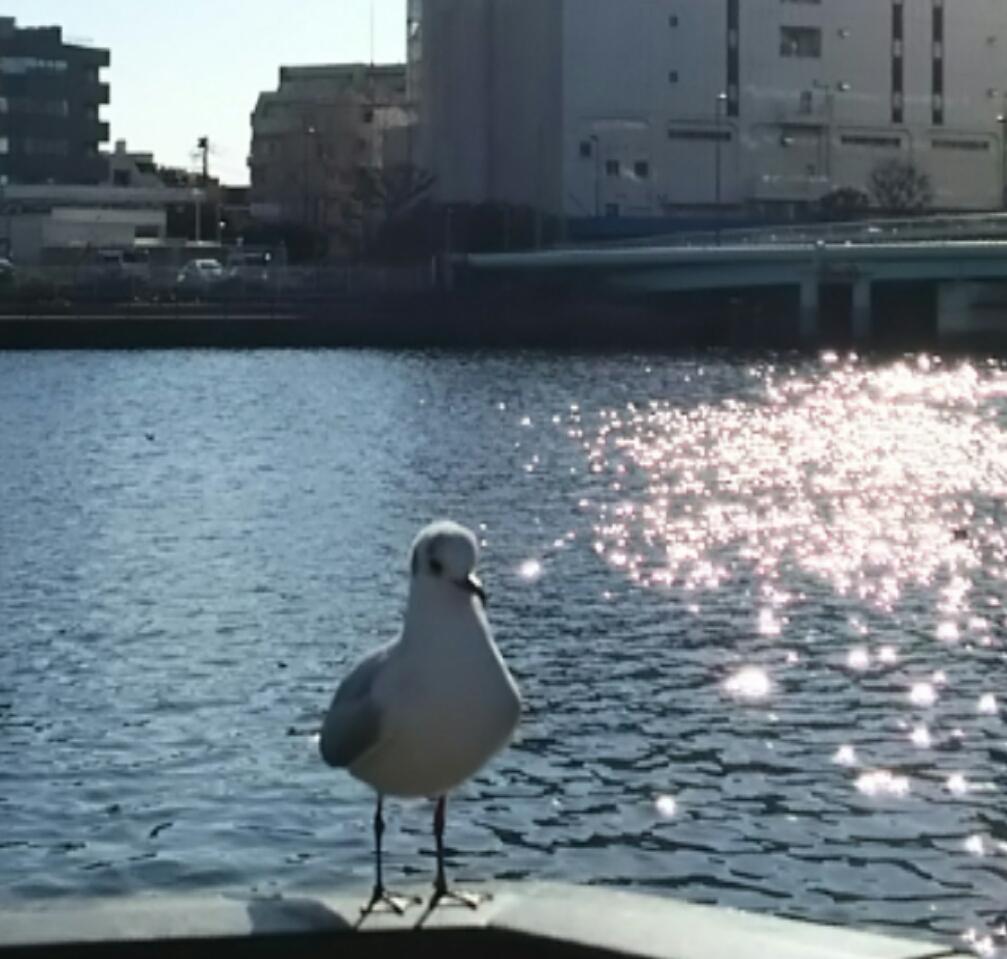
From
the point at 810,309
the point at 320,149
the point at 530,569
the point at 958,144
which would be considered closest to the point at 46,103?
the point at 320,149

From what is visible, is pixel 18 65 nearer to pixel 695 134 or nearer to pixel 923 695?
pixel 695 134

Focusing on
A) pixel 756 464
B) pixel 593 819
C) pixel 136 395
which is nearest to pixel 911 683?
pixel 593 819

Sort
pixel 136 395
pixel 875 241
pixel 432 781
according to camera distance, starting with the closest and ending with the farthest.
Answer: pixel 432 781 < pixel 136 395 < pixel 875 241

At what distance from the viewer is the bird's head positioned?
6.26 meters

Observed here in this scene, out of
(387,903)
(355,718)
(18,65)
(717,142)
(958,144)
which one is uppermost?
(18,65)

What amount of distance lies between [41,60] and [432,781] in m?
123

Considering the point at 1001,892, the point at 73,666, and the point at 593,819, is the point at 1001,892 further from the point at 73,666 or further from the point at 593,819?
the point at 73,666

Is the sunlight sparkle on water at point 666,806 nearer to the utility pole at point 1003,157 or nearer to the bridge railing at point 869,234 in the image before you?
the bridge railing at point 869,234

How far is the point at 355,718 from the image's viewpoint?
21.9ft

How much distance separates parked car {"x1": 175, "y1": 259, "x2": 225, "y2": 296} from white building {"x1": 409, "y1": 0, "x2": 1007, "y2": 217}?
1307 cm

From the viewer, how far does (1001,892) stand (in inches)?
465

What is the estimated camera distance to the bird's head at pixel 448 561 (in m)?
6.26

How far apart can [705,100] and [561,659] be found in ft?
271

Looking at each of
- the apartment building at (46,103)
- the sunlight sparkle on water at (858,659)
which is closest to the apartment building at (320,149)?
the apartment building at (46,103)
